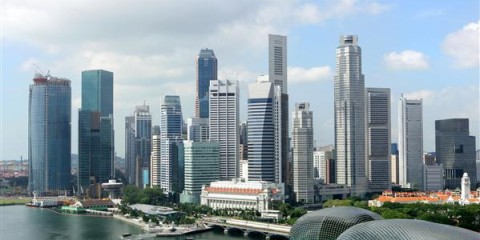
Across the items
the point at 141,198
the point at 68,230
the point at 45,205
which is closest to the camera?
the point at 68,230

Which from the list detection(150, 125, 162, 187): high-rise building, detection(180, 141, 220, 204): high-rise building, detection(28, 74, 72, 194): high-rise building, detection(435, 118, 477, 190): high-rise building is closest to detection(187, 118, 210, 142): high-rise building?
detection(150, 125, 162, 187): high-rise building

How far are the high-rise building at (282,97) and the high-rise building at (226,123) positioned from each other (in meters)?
4.44

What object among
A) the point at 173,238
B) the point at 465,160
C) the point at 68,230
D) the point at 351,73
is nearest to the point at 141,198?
the point at 68,230

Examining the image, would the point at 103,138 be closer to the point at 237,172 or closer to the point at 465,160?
the point at 237,172

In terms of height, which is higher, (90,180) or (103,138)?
(103,138)

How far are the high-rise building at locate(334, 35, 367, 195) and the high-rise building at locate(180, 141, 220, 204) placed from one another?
45.1 feet

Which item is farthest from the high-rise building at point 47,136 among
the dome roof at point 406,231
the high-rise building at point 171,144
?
the dome roof at point 406,231

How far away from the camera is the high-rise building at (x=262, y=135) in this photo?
155ft

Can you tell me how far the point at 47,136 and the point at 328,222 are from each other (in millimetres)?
50942

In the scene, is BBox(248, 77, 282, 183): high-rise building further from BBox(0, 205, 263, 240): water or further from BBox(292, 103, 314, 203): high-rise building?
BBox(0, 205, 263, 240): water

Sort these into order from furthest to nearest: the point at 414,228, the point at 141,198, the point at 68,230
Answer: the point at 141,198
the point at 68,230
the point at 414,228

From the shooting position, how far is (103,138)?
6912 cm

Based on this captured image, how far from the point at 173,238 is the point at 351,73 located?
108ft

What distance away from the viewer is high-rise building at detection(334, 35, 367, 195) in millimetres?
58000
